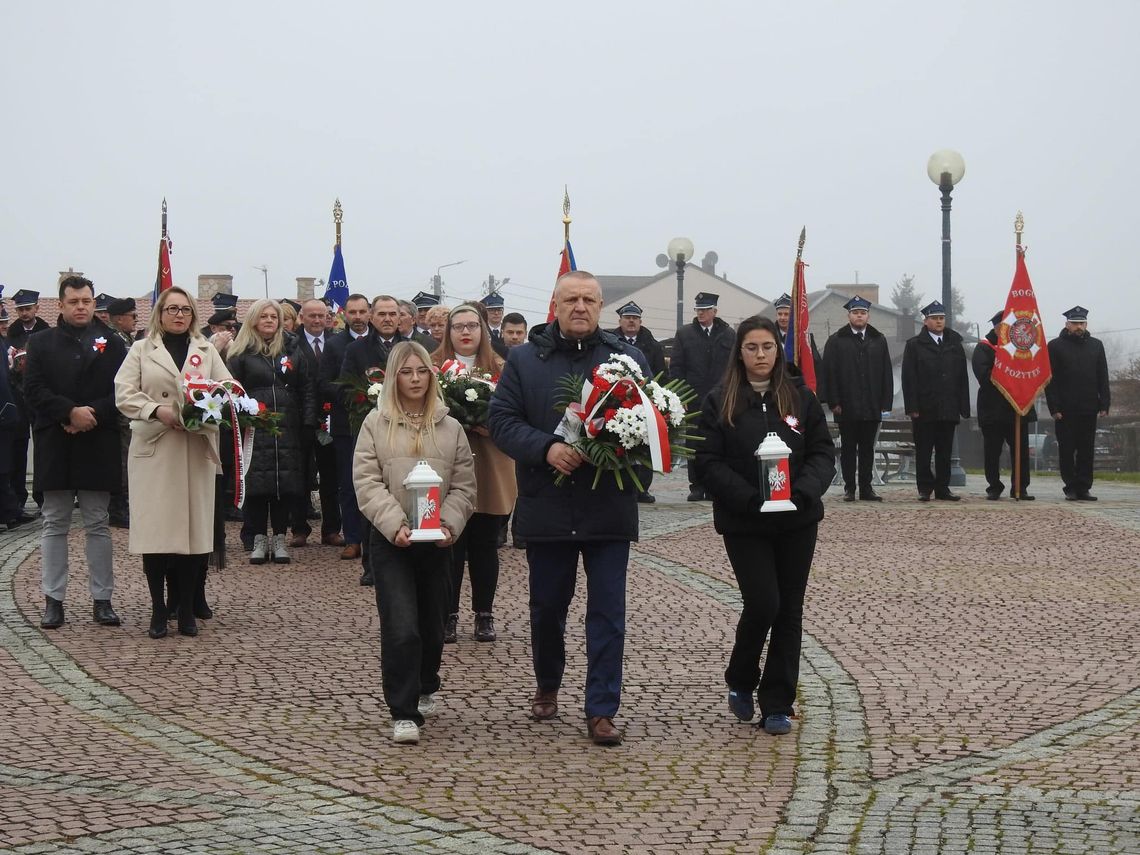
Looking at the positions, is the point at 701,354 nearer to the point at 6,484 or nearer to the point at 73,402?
the point at 6,484

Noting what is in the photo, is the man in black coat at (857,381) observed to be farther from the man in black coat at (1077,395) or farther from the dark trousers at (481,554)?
the dark trousers at (481,554)

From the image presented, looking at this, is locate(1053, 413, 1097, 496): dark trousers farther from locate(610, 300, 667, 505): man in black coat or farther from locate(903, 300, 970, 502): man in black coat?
locate(610, 300, 667, 505): man in black coat

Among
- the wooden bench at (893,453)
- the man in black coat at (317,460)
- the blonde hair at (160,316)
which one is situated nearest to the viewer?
the blonde hair at (160,316)

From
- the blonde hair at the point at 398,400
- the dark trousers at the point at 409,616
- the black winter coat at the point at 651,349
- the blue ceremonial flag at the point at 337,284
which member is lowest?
the dark trousers at the point at 409,616

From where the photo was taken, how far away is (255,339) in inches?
533

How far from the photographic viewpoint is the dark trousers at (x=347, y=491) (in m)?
13.4

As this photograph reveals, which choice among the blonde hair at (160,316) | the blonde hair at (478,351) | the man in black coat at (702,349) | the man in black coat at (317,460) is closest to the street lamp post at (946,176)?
the man in black coat at (702,349)

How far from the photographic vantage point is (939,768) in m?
6.91

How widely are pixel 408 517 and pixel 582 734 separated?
1.32 m

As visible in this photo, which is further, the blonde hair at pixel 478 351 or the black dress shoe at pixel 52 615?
the blonde hair at pixel 478 351

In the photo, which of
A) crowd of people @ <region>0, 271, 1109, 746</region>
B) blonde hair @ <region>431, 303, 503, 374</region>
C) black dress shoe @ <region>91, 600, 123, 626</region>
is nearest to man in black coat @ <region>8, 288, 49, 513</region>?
crowd of people @ <region>0, 271, 1109, 746</region>

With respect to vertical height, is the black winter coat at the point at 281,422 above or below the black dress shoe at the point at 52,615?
above

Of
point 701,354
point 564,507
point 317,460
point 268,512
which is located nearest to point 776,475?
point 564,507

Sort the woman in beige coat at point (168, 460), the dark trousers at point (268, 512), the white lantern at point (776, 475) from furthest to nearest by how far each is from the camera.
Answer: the dark trousers at point (268, 512)
the woman in beige coat at point (168, 460)
the white lantern at point (776, 475)
